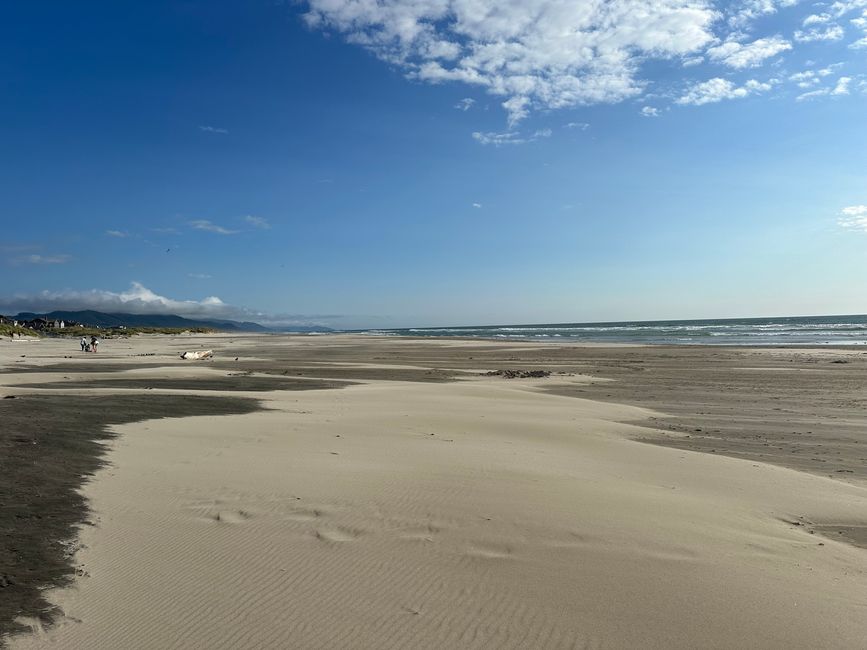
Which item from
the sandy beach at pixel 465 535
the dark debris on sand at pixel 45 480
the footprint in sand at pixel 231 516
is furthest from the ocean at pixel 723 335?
the footprint in sand at pixel 231 516

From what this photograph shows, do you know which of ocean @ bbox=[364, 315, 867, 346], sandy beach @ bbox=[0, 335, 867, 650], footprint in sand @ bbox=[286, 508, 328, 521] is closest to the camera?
sandy beach @ bbox=[0, 335, 867, 650]

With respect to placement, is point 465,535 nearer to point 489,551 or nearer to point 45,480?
point 489,551

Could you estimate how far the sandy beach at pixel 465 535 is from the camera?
151 inches

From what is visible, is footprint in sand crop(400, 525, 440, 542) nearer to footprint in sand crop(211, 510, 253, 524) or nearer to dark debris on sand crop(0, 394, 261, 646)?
footprint in sand crop(211, 510, 253, 524)

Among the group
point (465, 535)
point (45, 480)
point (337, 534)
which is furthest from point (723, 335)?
point (45, 480)

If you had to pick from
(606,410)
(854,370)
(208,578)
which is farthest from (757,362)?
(208,578)

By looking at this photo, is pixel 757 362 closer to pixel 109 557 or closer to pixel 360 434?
pixel 360 434

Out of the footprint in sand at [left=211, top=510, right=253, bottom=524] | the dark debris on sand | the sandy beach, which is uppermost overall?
the dark debris on sand

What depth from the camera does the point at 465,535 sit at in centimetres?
554

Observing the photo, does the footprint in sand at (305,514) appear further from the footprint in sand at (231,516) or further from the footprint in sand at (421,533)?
the footprint in sand at (421,533)

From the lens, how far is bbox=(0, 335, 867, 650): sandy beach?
3848mm

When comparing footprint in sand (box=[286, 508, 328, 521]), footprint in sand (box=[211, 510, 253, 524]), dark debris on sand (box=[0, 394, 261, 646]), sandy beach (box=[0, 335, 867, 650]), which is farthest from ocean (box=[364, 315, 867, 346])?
footprint in sand (box=[211, 510, 253, 524])

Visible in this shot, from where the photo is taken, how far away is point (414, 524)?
584 cm

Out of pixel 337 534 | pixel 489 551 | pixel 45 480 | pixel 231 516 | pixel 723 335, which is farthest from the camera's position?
pixel 723 335
